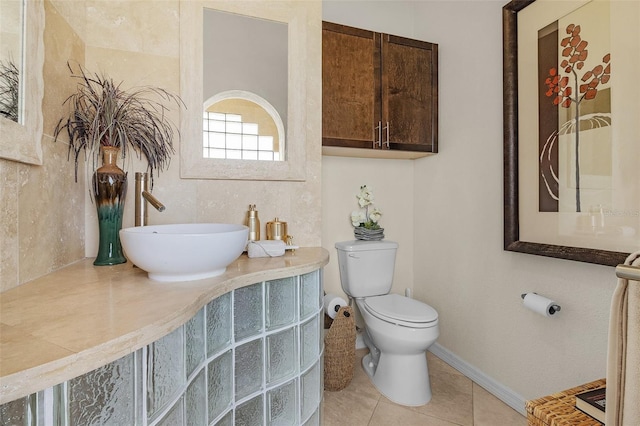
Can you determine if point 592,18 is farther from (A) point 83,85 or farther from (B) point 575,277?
(A) point 83,85

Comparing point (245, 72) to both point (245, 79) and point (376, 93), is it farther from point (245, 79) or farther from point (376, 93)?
point (376, 93)

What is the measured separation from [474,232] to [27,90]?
2147 mm

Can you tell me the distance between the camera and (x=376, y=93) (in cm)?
199

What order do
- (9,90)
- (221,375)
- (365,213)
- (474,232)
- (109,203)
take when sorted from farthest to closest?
1. (365,213)
2. (474,232)
3. (109,203)
4. (221,375)
5. (9,90)

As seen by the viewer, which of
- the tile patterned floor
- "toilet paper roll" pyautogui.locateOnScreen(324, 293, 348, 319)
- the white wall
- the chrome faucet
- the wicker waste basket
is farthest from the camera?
"toilet paper roll" pyautogui.locateOnScreen(324, 293, 348, 319)

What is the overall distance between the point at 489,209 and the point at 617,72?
83 cm

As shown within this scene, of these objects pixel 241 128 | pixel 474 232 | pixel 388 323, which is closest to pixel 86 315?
pixel 241 128

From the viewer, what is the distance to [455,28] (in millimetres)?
2061

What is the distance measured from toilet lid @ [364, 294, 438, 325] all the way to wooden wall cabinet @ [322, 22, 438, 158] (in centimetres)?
96

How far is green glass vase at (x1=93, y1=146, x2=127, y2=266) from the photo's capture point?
46.3 inches

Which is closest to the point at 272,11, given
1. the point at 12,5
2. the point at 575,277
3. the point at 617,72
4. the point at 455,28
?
the point at 12,5

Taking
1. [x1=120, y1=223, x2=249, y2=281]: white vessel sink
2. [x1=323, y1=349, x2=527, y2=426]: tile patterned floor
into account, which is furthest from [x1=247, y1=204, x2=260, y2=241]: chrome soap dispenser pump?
[x1=323, y1=349, x2=527, y2=426]: tile patterned floor

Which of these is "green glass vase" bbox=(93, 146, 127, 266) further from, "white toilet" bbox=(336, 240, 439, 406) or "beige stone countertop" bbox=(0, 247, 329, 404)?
"white toilet" bbox=(336, 240, 439, 406)

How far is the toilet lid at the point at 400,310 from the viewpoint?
169 centimetres
